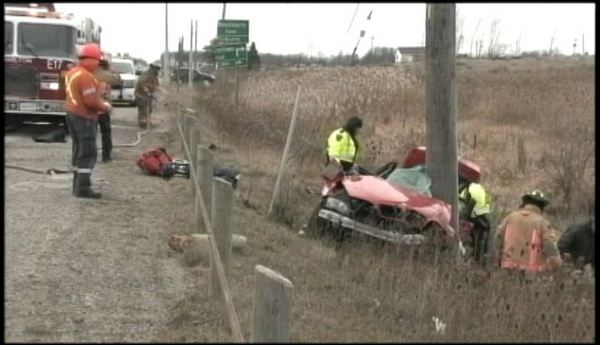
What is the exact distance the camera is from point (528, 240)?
8.43m

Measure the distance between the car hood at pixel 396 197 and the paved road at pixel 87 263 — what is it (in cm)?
199

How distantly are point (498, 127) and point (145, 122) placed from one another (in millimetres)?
8951

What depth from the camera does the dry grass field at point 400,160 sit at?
4.64 meters

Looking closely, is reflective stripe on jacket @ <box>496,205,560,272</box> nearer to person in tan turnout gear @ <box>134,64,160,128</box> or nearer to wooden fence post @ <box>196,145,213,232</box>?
wooden fence post @ <box>196,145,213,232</box>

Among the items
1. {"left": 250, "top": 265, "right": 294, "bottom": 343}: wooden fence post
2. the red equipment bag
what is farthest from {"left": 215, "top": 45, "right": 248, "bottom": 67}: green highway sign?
{"left": 250, "top": 265, "right": 294, "bottom": 343}: wooden fence post

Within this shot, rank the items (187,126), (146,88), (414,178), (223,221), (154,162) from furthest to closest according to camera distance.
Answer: (146,88) → (187,126) → (154,162) → (414,178) → (223,221)

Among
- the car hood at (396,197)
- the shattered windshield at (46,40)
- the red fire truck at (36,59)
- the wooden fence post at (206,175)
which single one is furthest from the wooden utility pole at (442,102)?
the shattered windshield at (46,40)

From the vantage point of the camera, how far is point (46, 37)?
17281 mm

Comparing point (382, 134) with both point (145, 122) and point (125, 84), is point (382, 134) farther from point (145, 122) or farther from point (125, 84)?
point (125, 84)

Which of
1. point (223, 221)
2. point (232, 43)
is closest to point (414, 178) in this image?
point (223, 221)

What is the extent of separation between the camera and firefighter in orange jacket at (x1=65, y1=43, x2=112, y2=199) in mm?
9703

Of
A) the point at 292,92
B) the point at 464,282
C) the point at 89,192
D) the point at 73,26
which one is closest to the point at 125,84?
the point at 292,92

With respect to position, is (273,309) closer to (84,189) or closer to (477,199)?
(477,199)

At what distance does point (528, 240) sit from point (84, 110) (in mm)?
5036
